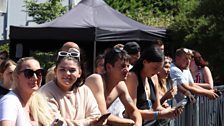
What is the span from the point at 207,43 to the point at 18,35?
7.56 metres

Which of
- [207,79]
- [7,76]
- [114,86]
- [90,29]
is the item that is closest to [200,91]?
[207,79]

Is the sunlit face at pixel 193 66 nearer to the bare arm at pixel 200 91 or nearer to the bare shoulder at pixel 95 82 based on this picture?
the bare arm at pixel 200 91

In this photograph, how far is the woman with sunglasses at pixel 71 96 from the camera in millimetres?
4648

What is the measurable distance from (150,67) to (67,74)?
4.69 feet

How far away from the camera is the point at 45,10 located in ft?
95.5

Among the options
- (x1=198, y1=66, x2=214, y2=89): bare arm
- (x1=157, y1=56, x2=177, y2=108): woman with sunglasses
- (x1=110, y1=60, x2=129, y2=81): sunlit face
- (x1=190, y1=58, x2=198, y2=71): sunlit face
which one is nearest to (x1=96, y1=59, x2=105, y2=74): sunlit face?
(x1=157, y1=56, x2=177, y2=108): woman with sunglasses

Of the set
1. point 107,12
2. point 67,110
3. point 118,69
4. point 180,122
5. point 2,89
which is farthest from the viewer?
point 107,12

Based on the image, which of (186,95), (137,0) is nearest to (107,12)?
(186,95)

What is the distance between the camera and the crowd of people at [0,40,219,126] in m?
4.37

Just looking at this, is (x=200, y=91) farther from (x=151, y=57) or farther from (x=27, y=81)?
(x=27, y=81)

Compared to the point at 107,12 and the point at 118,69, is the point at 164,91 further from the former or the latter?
→ the point at 107,12

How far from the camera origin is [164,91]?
7020 millimetres

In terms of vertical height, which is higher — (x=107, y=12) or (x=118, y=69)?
(x=107, y=12)

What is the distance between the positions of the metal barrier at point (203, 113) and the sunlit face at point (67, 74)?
85.8 inches
